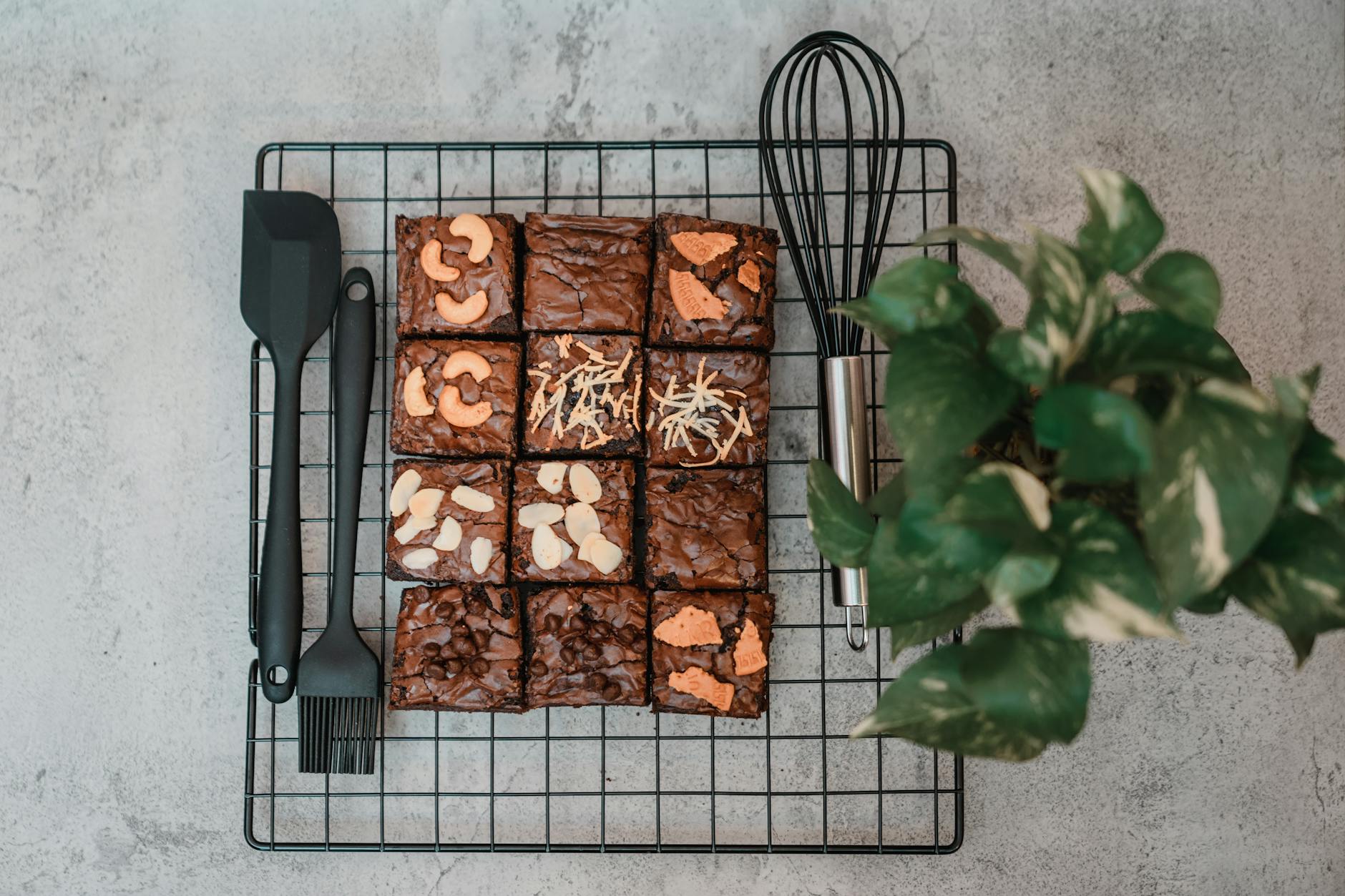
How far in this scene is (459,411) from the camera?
4.07 ft

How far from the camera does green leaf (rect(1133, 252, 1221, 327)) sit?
0.71 metres

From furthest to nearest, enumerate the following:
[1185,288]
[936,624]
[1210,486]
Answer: [936,624]
[1185,288]
[1210,486]

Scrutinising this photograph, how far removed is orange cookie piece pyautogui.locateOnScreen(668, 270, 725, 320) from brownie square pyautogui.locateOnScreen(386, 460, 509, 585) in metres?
0.35

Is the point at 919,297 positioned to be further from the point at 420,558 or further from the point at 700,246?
the point at 420,558

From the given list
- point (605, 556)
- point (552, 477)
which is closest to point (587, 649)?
point (605, 556)

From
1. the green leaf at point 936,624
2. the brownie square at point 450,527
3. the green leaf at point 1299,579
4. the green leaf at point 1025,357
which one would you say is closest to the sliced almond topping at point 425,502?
the brownie square at point 450,527

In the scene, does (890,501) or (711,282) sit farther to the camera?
(711,282)

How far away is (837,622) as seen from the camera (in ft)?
4.37

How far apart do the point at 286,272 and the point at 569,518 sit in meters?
0.54

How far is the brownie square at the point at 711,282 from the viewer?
1.23 metres

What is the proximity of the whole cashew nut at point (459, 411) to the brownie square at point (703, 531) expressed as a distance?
251 mm

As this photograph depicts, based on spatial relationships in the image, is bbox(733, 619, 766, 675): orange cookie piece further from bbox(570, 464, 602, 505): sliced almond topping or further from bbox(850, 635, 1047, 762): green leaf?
bbox(850, 635, 1047, 762): green leaf

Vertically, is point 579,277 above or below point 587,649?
above

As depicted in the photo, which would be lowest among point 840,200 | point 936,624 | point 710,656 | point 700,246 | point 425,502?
point 710,656
